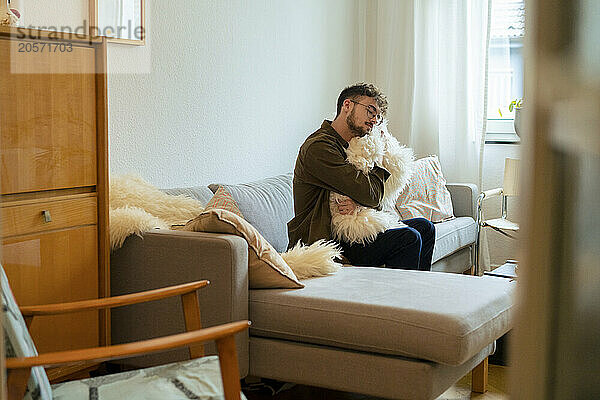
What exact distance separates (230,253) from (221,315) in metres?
0.20

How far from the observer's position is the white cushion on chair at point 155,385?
1469mm

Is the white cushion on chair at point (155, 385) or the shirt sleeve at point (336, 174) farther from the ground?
the shirt sleeve at point (336, 174)

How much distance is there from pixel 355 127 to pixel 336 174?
0.26 meters

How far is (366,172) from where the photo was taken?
2760 millimetres

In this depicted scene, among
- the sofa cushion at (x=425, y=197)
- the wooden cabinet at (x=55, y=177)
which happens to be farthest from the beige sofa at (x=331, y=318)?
the sofa cushion at (x=425, y=197)

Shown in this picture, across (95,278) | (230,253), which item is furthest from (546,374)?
(95,278)

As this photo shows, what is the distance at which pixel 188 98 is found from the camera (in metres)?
3.21

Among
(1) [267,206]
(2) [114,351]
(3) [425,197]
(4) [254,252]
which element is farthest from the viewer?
(3) [425,197]

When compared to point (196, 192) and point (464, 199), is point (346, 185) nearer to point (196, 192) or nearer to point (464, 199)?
point (196, 192)

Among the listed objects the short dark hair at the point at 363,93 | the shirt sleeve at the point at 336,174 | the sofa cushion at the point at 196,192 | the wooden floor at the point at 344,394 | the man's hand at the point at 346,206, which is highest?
the short dark hair at the point at 363,93

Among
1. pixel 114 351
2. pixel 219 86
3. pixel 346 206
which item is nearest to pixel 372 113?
pixel 346 206

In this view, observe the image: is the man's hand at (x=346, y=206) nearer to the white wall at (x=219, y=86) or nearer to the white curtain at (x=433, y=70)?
the white wall at (x=219, y=86)

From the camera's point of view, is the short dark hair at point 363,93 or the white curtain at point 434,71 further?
the white curtain at point 434,71

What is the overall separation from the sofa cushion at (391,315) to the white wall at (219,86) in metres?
1.00
